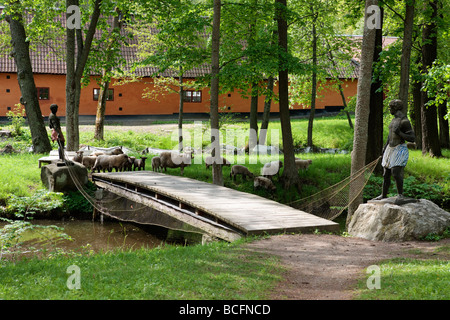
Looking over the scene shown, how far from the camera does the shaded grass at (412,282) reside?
20.1 ft

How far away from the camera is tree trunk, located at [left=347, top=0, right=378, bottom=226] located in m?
12.6

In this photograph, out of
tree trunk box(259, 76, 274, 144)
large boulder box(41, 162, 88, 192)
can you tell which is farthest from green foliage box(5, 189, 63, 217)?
tree trunk box(259, 76, 274, 144)

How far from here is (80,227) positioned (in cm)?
1588

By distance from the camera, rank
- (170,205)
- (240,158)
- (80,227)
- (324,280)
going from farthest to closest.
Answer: (240,158) < (80,227) < (170,205) < (324,280)

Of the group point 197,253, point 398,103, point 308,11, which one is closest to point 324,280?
point 197,253

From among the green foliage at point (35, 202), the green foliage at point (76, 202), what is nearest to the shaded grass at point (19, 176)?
the green foliage at point (35, 202)

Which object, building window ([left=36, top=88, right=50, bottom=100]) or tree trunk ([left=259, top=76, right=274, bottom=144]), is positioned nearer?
tree trunk ([left=259, top=76, right=274, bottom=144])

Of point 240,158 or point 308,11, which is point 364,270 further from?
point 308,11

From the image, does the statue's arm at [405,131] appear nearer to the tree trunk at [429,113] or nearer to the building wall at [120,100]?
the tree trunk at [429,113]

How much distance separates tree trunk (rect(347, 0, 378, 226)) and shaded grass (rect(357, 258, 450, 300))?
4775 millimetres

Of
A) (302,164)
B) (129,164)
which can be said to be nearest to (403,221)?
(302,164)

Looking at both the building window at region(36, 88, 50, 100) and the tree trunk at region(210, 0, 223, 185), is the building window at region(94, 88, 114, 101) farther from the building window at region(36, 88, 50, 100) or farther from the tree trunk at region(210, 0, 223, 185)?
the tree trunk at region(210, 0, 223, 185)

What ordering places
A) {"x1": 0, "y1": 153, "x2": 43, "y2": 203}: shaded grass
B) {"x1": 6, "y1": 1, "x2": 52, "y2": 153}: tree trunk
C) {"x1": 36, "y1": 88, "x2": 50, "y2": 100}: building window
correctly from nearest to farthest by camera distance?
{"x1": 0, "y1": 153, "x2": 43, "y2": 203}: shaded grass, {"x1": 6, "y1": 1, "x2": 52, "y2": 153}: tree trunk, {"x1": 36, "y1": 88, "x2": 50, "y2": 100}: building window
